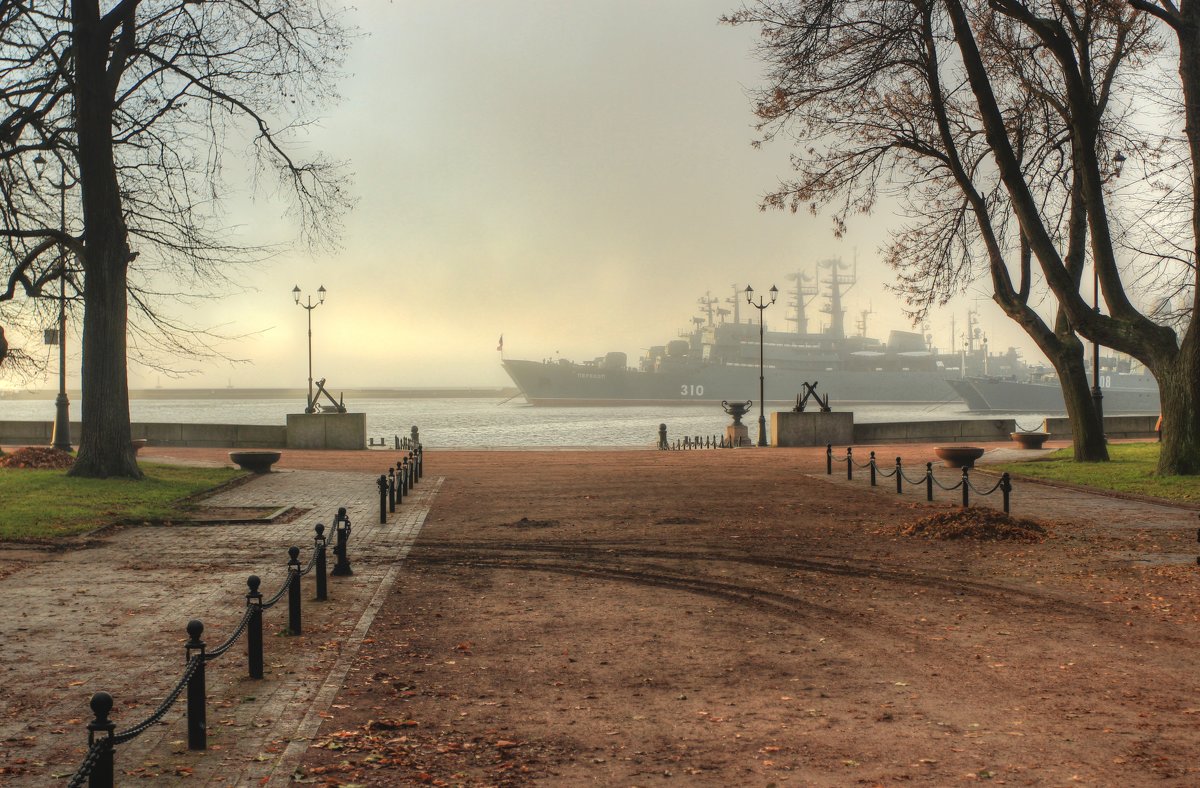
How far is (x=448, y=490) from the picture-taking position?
2116 cm

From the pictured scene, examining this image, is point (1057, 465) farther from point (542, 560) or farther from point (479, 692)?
point (479, 692)

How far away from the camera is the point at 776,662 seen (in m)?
7.59

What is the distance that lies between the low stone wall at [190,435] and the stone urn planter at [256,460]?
34.3 feet

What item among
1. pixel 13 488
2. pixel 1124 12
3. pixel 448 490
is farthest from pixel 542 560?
pixel 1124 12

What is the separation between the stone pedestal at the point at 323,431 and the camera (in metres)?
34.9

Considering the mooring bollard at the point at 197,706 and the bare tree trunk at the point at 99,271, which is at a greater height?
the bare tree trunk at the point at 99,271

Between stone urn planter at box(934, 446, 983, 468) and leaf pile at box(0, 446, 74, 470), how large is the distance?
20251 millimetres

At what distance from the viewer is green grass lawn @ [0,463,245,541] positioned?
15.0 meters

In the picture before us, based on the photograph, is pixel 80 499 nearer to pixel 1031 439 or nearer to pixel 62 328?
pixel 62 328

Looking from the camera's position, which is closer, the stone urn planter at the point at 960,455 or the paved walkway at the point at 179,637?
the paved walkway at the point at 179,637

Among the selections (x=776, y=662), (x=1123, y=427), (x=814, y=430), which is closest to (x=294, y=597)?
(x=776, y=662)

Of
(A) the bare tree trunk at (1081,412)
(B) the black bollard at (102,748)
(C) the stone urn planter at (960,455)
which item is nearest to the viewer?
(B) the black bollard at (102,748)

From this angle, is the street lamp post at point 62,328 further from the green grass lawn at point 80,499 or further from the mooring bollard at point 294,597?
the mooring bollard at point 294,597

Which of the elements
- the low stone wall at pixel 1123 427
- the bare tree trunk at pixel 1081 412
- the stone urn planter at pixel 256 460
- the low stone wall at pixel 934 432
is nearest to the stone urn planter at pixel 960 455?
the bare tree trunk at pixel 1081 412
